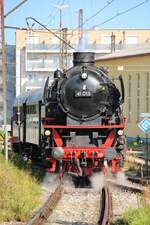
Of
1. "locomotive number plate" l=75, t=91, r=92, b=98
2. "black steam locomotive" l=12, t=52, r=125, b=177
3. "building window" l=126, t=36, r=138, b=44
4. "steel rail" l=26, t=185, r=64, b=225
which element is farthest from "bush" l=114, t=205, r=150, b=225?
"building window" l=126, t=36, r=138, b=44

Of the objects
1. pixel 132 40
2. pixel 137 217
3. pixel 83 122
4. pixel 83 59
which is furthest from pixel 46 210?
pixel 132 40

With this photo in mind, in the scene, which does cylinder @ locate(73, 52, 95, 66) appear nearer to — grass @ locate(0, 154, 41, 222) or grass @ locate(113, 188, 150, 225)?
grass @ locate(0, 154, 41, 222)

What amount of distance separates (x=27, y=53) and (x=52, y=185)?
69162 mm

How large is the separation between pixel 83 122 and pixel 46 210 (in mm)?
5733

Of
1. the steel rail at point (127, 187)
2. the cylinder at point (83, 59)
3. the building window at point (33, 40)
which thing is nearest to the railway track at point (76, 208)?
the steel rail at point (127, 187)

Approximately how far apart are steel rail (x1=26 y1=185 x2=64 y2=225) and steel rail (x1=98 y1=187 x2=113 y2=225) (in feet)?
3.62

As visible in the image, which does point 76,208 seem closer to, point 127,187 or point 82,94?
point 127,187

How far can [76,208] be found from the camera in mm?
13148

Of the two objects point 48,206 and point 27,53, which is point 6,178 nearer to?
point 48,206

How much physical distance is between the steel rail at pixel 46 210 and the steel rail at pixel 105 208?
3.62ft

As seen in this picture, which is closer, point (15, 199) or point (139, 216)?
point (139, 216)

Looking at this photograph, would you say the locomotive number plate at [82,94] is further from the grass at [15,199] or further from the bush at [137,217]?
the bush at [137,217]

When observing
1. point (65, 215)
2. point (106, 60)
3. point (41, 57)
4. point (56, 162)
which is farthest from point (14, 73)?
point (65, 215)

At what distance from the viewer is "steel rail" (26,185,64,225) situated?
413 inches
